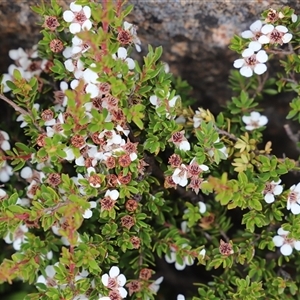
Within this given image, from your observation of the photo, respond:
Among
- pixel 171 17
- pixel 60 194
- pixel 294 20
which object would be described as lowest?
pixel 60 194

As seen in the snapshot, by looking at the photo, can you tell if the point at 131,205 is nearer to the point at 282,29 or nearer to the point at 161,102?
the point at 161,102

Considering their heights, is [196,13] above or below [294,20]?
below

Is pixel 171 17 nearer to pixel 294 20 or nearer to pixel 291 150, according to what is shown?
pixel 294 20

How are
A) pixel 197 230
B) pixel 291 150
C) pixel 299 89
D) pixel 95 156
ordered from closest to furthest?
pixel 95 156 < pixel 299 89 < pixel 197 230 < pixel 291 150

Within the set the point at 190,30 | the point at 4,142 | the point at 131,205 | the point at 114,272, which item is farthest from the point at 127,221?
the point at 190,30

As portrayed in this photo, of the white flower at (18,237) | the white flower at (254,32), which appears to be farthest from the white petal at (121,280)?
the white flower at (254,32)

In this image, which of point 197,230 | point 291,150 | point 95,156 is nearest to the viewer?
point 95,156

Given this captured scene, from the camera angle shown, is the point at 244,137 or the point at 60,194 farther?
the point at 244,137

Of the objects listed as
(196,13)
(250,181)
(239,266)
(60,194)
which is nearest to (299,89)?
(250,181)
